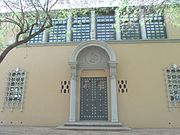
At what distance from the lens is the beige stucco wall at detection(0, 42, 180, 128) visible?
29.0ft

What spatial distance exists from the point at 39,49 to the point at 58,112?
3239 mm

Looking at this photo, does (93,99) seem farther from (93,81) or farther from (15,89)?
(15,89)

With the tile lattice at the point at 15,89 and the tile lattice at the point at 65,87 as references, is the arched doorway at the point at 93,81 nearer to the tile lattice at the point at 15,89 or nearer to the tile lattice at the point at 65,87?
the tile lattice at the point at 65,87

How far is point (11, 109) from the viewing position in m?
9.39

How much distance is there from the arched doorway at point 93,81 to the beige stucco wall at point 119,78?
0.33m

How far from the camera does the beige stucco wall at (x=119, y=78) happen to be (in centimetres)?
884

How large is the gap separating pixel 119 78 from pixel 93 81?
123cm

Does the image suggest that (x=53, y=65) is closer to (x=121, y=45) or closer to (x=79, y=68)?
(x=79, y=68)

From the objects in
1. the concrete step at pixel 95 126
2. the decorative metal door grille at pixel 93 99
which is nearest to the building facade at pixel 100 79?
the decorative metal door grille at pixel 93 99

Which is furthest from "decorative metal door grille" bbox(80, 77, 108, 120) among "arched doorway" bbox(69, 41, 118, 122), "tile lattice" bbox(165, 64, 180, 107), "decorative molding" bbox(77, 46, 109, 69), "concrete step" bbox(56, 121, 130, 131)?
"tile lattice" bbox(165, 64, 180, 107)

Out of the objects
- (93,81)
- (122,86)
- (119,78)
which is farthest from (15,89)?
(122,86)

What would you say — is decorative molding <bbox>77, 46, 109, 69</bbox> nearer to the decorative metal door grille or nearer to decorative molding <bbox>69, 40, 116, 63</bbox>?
decorative molding <bbox>69, 40, 116, 63</bbox>

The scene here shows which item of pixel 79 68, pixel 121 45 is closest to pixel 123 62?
pixel 121 45

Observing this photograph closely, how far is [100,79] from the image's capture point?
31.5 feet
